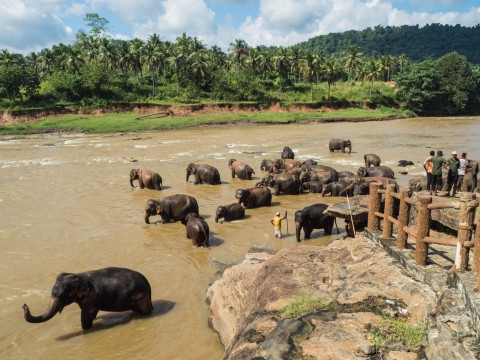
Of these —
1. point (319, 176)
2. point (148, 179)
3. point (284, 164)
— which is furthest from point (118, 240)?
point (284, 164)

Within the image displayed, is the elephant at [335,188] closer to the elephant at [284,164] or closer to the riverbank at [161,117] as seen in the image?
the elephant at [284,164]

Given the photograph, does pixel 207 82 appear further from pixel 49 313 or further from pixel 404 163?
pixel 49 313

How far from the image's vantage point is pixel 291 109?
64.9m

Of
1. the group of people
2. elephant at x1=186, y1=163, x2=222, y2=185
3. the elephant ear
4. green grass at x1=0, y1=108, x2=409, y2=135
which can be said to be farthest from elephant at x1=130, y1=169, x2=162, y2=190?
green grass at x1=0, y1=108, x2=409, y2=135

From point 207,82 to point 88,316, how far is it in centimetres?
6546

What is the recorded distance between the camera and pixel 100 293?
705cm

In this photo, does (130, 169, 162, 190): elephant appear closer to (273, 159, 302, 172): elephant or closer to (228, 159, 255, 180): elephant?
(228, 159, 255, 180): elephant

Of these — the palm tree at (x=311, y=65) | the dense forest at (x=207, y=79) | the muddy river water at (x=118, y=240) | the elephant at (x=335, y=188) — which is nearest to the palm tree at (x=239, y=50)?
the dense forest at (x=207, y=79)

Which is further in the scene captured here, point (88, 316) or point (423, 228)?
point (88, 316)

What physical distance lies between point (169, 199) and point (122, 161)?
1458 centimetres

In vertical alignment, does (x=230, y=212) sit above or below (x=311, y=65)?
below

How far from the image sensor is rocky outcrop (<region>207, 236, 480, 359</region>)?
15.3ft

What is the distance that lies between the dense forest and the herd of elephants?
42.4 m

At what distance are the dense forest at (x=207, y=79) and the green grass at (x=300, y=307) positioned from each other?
5684 cm
